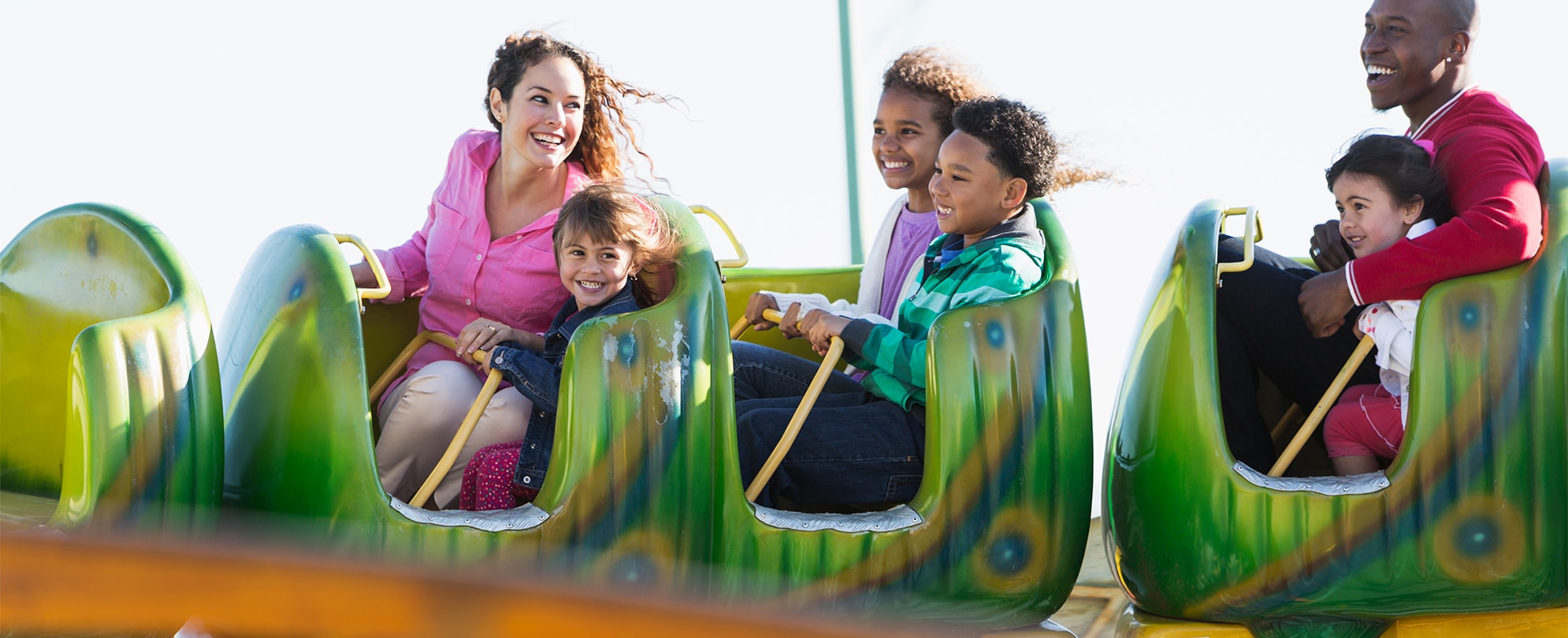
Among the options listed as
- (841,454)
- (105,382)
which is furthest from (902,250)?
(105,382)

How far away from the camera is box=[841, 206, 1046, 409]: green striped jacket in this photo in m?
1.58

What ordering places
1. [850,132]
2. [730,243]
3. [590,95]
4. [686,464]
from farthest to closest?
[850,132] < [590,95] < [730,243] < [686,464]

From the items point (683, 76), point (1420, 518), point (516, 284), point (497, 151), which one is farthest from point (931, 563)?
point (683, 76)

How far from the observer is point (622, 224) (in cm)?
157

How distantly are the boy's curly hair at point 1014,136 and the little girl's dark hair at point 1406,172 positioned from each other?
1.30 ft

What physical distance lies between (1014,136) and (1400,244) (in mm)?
501

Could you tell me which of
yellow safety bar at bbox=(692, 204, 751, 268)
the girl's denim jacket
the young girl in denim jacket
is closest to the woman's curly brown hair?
yellow safety bar at bbox=(692, 204, 751, 268)

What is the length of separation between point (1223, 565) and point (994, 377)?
1.20ft

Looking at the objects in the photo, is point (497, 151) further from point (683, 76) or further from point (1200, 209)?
point (683, 76)

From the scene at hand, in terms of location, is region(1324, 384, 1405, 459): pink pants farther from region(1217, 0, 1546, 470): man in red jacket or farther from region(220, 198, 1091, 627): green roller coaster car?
region(220, 198, 1091, 627): green roller coaster car

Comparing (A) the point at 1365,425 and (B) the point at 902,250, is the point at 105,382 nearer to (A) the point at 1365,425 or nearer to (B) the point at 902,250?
(B) the point at 902,250

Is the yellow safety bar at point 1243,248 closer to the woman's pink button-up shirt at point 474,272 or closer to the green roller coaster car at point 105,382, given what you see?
the woman's pink button-up shirt at point 474,272

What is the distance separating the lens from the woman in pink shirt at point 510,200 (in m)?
1.77

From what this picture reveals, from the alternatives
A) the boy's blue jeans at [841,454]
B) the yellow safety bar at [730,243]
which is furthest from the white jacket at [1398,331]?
the yellow safety bar at [730,243]
